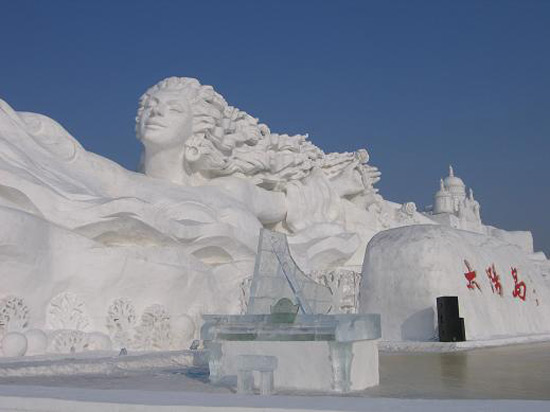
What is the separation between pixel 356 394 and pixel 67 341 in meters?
4.43

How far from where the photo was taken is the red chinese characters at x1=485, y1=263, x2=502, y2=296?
309 inches

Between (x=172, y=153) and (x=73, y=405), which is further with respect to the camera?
(x=172, y=153)

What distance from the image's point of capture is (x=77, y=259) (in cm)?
795

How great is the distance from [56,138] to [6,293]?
302cm

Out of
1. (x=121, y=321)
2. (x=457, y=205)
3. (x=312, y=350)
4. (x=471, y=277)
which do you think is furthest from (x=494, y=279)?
(x=457, y=205)

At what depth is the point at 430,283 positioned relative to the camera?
7055 mm

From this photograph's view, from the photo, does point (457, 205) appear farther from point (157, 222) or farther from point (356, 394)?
point (356, 394)

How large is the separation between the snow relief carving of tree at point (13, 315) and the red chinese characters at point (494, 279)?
5.25 meters

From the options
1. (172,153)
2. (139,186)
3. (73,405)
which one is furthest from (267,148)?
(73,405)

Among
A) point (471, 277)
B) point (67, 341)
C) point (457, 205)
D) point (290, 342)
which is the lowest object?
point (290, 342)

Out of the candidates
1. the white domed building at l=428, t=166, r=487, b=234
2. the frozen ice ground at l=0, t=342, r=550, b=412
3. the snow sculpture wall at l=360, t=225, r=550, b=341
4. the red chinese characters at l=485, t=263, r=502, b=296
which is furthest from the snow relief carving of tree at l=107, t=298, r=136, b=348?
the white domed building at l=428, t=166, r=487, b=234

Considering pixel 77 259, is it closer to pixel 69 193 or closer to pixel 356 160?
pixel 69 193

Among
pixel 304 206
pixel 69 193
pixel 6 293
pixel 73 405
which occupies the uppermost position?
pixel 304 206

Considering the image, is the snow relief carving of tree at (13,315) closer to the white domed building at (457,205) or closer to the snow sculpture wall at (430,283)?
the snow sculpture wall at (430,283)
